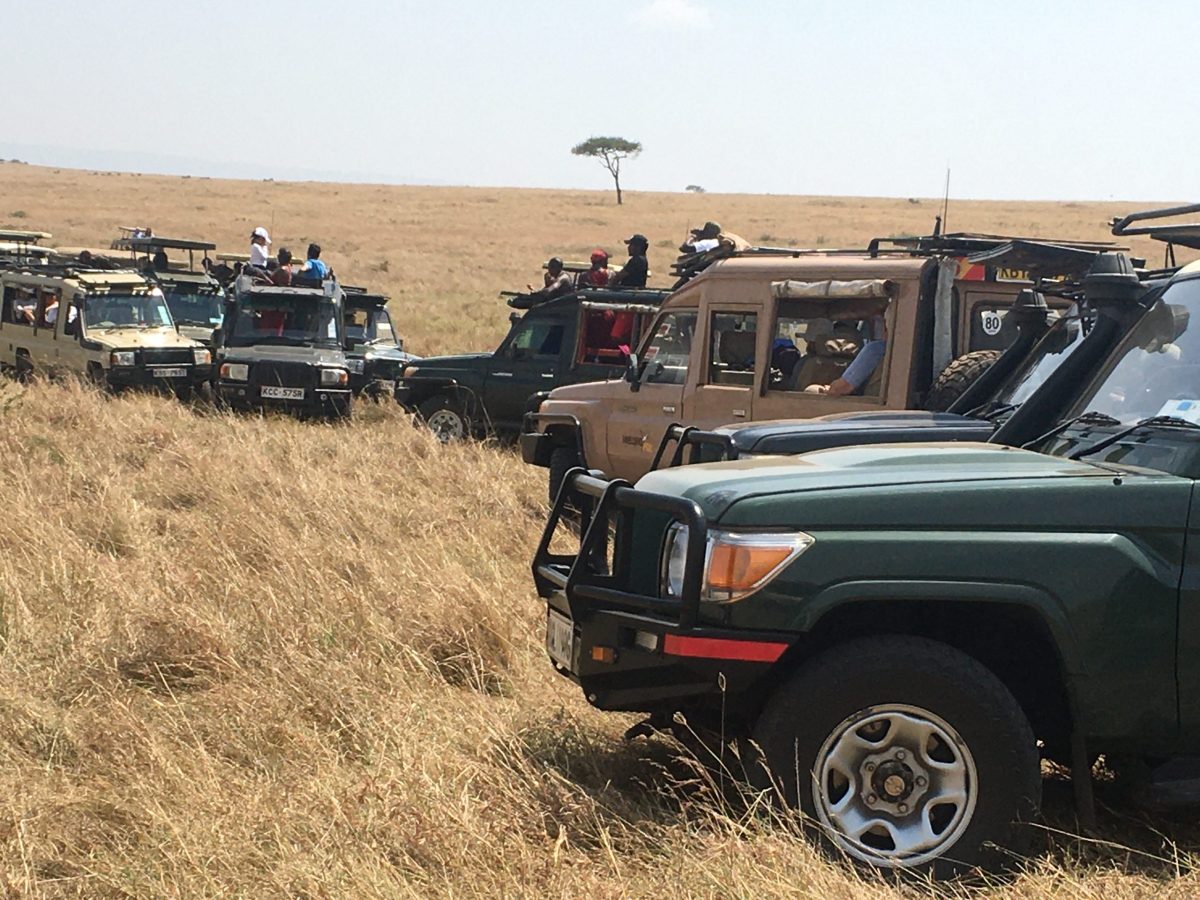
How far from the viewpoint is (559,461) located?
10.2 meters

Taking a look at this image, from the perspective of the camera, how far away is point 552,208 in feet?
239

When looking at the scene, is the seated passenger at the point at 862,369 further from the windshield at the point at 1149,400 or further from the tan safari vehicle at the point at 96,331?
the tan safari vehicle at the point at 96,331

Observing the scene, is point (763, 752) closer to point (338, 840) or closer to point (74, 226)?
point (338, 840)

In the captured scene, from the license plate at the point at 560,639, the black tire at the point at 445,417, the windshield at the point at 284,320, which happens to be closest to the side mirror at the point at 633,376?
the black tire at the point at 445,417

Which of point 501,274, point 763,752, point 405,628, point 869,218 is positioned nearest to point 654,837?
point 763,752

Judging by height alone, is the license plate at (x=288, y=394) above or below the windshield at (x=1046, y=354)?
below

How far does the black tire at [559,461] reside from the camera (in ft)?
33.3

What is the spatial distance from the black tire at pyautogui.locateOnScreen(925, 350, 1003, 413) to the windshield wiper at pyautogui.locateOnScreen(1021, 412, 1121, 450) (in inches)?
104

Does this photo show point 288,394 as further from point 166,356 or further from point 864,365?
point 864,365

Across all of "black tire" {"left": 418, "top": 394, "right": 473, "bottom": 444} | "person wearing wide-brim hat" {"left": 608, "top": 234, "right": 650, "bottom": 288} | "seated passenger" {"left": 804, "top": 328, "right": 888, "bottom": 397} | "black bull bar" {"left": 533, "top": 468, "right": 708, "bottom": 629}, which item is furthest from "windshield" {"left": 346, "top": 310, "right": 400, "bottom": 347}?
"black bull bar" {"left": 533, "top": 468, "right": 708, "bottom": 629}

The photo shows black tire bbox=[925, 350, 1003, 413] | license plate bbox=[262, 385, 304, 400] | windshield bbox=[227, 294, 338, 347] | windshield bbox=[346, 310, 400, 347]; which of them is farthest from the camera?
windshield bbox=[346, 310, 400, 347]

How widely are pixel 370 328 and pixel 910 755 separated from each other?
1547 centimetres

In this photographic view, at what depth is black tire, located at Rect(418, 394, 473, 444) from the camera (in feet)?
46.4

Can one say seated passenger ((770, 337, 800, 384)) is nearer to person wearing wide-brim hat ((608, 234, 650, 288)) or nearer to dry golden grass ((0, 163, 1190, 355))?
person wearing wide-brim hat ((608, 234, 650, 288))
